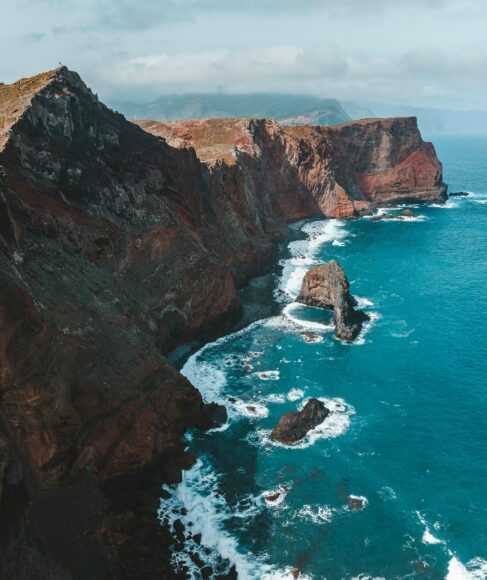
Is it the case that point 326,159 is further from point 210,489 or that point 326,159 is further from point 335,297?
point 210,489

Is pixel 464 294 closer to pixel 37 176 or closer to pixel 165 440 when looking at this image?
pixel 165 440

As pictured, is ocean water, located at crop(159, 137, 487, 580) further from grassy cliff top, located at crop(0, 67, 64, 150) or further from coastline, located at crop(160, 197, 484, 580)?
grassy cliff top, located at crop(0, 67, 64, 150)

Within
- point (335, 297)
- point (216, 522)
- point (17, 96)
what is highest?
point (17, 96)

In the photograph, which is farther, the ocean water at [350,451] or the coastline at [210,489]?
the ocean water at [350,451]

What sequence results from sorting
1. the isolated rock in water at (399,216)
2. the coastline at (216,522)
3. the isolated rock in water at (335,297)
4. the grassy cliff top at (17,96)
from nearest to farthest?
the coastline at (216,522)
the grassy cliff top at (17,96)
the isolated rock in water at (335,297)
the isolated rock in water at (399,216)

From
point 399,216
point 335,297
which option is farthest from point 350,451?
point 399,216

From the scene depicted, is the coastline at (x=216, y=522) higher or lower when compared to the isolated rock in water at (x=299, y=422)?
lower

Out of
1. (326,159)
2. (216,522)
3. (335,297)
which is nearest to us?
(216,522)

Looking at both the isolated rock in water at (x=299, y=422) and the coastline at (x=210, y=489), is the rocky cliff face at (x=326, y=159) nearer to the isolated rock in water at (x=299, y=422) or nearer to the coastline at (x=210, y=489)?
the coastline at (x=210, y=489)

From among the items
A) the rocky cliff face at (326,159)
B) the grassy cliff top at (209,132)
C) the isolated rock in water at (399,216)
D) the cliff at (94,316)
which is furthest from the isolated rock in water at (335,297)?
the isolated rock in water at (399,216)
